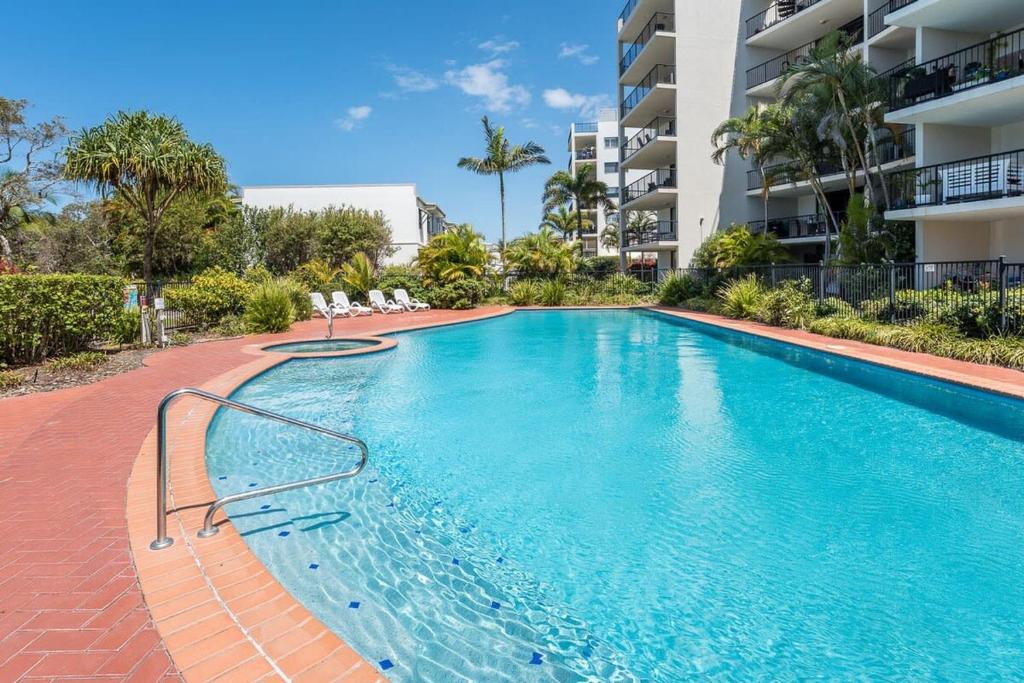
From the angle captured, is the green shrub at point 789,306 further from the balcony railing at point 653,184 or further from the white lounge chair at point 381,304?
the white lounge chair at point 381,304

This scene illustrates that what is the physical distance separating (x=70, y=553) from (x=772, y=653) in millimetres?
4142

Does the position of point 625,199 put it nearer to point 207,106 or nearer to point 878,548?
point 207,106

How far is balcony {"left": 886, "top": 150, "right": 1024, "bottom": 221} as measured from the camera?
13.0m

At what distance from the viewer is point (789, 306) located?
15.1 m

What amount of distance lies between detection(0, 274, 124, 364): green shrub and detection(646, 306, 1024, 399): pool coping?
48.0 feet

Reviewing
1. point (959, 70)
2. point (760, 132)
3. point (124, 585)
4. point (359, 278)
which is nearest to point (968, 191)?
point (959, 70)

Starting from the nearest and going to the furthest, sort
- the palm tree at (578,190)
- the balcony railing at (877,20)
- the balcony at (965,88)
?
the balcony at (965,88) → the balcony railing at (877,20) → the palm tree at (578,190)

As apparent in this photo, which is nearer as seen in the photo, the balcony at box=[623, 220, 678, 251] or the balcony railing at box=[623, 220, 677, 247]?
the balcony at box=[623, 220, 678, 251]

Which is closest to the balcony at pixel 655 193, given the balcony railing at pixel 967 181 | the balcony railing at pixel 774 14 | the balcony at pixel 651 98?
the balcony at pixel 651 98

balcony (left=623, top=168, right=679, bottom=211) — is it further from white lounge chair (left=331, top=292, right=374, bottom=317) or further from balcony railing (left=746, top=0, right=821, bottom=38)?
white lounge chair (left=331, top=292, right=374, bottom=317)

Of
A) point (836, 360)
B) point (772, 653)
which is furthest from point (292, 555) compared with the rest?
point (836, 360)

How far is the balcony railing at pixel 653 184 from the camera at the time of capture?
2764cm

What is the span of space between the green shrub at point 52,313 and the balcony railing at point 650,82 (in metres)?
25.5

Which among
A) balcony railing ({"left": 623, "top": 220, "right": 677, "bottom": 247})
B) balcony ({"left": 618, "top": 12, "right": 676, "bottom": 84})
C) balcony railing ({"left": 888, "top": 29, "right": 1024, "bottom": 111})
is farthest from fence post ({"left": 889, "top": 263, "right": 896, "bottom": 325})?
balcony ({"left": 618, "top": 12, "right": 676, "bottom": 84})
